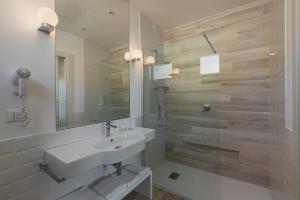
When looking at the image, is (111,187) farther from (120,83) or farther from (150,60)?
(150,60)

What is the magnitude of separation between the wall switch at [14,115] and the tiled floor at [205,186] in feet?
6.14

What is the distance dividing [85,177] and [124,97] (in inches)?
39.8

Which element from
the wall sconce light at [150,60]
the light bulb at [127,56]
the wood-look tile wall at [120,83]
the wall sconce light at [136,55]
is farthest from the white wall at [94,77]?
the wall sconce light at [150,60]

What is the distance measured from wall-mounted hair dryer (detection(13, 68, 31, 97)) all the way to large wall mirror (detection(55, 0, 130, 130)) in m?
0.26

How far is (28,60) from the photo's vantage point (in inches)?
44.0

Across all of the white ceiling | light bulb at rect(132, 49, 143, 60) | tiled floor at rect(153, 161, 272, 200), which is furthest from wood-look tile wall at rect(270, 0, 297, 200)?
light bulb at rect(132, 49, 143, 60)

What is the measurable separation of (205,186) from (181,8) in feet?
8.40

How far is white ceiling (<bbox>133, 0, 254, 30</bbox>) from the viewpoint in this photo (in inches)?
83.2

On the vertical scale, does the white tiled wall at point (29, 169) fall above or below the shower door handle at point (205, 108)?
below

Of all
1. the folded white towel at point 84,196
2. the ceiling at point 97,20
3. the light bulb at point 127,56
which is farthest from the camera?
the light bulb at point 127,56

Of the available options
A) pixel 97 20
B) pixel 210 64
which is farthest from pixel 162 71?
pixel 97 20

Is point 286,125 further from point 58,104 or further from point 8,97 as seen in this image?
point 8,97

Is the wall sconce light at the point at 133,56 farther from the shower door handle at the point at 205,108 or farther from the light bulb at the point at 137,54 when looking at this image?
the shower door handle at the point at 205,108

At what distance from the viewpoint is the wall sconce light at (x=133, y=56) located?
2.07 m
